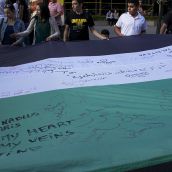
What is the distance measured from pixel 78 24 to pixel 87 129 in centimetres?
477

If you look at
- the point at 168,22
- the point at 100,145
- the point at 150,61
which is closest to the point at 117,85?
the point at 150,61

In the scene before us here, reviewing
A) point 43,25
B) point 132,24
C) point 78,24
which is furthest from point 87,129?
point 43,25

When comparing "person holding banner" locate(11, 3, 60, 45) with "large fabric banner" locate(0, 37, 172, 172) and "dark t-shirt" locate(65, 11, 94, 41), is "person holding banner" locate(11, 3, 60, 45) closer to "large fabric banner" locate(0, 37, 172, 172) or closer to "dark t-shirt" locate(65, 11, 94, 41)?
"dark t-shirt" locate(65, 11, 94, 41)

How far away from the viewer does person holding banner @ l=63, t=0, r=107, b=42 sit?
821 cm

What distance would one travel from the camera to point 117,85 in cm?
480

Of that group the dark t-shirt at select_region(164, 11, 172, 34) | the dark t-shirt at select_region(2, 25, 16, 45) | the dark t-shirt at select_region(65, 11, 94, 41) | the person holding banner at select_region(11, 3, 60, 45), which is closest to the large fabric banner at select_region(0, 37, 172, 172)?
the dark t-shirt at select_region(65, 11, 94, 41)

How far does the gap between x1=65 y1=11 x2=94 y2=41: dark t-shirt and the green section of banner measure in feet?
11.9

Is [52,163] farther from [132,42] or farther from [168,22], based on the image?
[168,22]

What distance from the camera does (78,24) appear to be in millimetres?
8219

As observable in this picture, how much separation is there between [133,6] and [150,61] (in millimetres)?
2401
